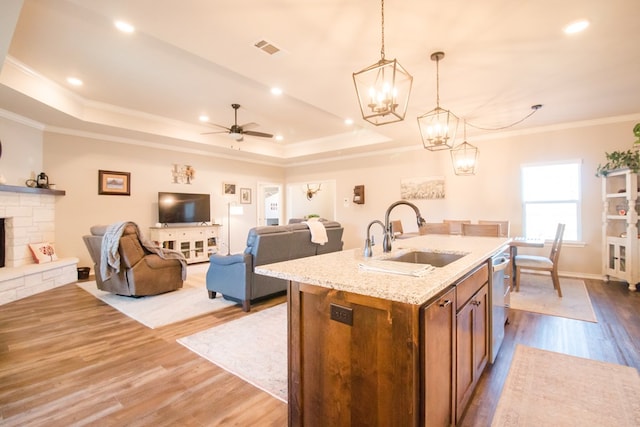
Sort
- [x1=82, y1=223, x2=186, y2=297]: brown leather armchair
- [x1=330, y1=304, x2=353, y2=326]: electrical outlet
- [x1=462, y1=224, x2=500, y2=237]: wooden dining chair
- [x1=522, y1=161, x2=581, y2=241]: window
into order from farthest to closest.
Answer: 1. [x1=522, y1=161, x2=581, y2=241]: window
2. [x1=82, y1=223, x2=186, y2=297]: brown leather armchair
3. [x1=462, y1=224, x2=500, y2=237]: wooden dining chair
4. [x1=330, y1=304, x2=353, y2=326]: electrical outlet

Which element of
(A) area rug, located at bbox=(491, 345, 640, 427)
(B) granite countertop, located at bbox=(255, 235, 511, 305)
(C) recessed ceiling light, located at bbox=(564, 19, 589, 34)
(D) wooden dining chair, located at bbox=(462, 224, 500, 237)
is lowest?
(A) area rug, located at bbox=(491, 345, 640, 427)

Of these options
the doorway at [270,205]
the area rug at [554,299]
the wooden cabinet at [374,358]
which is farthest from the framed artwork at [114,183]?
the area rug at [554,299]

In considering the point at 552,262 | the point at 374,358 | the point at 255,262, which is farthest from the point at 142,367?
the point at 552,262

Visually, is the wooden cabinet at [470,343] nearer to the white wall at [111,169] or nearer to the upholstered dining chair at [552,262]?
the upholstered dining chair at [552,262]

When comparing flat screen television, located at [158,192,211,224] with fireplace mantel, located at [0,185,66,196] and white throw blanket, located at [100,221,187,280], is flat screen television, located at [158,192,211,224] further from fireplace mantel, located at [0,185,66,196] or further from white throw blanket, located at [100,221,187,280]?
white throw blanket, located at [100,221,187,280]

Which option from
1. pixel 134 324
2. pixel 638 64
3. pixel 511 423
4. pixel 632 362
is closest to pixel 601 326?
pixel 632 362

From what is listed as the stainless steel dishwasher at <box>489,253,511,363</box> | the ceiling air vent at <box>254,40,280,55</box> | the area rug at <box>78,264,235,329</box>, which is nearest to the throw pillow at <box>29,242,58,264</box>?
the area rug at <box>78,264,235,329</box>

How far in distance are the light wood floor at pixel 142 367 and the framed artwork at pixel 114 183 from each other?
8.55 ft

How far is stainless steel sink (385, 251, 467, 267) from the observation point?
7.17 feet

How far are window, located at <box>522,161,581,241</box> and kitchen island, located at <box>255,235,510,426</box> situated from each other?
4957 mm

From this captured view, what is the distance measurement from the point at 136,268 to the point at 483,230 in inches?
182

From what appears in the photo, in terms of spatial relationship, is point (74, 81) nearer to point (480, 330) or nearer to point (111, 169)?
point (111, 169)

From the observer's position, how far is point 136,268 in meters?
4.00

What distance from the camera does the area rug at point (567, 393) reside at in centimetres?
173
